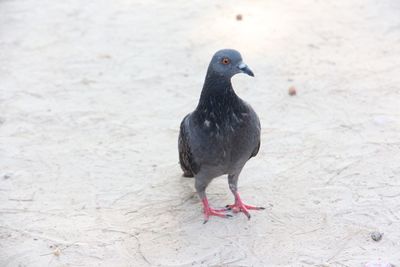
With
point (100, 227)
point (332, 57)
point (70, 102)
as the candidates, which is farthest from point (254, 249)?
point (332, 57)

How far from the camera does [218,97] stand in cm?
448

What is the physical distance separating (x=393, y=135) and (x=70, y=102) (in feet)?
12.0

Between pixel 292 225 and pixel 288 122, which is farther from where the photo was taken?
pixel 288 122

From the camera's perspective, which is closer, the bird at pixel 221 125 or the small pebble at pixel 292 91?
the bird at pixel 221 125

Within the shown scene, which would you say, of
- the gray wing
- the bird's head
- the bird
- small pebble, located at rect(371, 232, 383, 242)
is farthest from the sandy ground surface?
the bird's head

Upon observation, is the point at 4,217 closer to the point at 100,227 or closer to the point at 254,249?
the point at 100,227

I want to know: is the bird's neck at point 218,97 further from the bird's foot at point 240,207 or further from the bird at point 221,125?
the bird's foot at point 240,207

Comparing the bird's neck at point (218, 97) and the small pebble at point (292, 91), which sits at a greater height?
the bird's neck at point (218, 97)

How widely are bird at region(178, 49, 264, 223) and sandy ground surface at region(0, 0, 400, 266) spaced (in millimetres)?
654

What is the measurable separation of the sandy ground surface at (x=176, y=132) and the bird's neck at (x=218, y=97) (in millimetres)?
1052

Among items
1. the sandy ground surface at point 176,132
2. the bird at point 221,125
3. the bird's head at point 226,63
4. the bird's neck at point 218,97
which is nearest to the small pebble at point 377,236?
the sandy ground surface at point 176,132

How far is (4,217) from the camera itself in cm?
505

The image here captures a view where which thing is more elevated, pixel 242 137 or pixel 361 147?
pixel 242 137

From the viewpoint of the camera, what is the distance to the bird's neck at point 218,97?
4465mm
